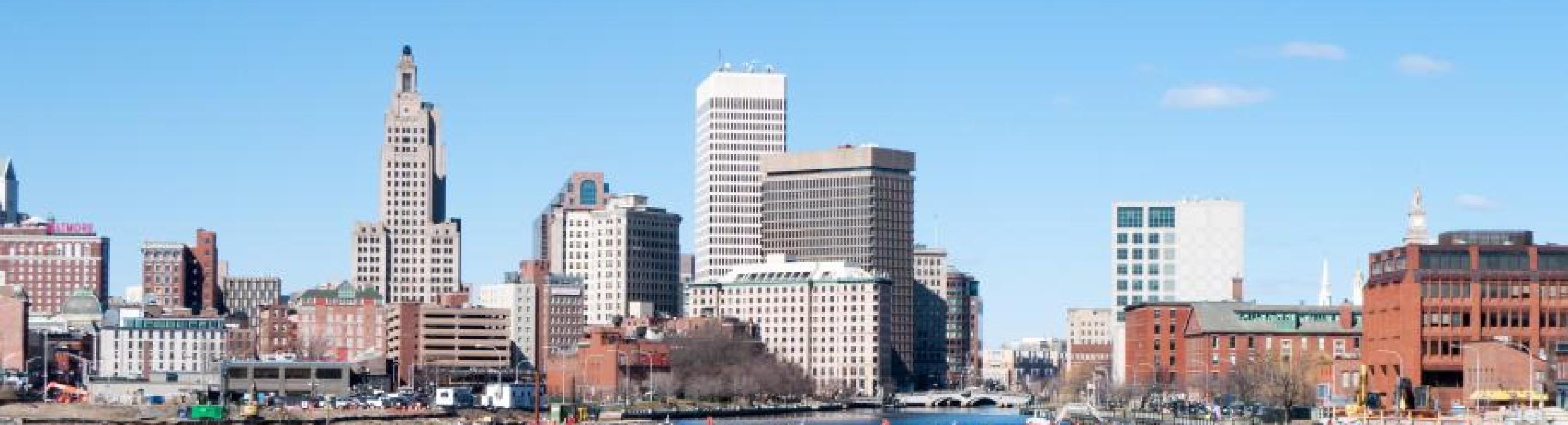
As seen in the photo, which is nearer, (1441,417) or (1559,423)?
(1559,423)

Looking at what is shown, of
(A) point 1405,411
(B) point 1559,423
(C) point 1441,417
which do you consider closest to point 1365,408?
(A) point 1405,411

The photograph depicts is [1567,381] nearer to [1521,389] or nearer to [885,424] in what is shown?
[1521,389]

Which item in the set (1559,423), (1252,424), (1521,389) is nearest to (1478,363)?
(1521,389)

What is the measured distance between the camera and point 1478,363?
652ft

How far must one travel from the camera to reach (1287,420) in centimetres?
19950

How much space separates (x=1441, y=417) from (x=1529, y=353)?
1947 centimetres

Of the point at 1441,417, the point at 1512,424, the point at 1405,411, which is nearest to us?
the point at 1512,424

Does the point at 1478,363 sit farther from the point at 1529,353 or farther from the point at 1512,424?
the point at 1512,424

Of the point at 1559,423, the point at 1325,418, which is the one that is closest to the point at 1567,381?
the point at 1325,418

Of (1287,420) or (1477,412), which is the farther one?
(1287,420)

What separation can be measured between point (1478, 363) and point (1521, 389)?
3840 mm

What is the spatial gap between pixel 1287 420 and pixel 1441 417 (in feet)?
82.5

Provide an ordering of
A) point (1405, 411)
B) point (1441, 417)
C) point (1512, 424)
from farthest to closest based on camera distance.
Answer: point (1405, 411) < point (1441, 417) < point (1512, 424)

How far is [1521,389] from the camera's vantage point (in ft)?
654
